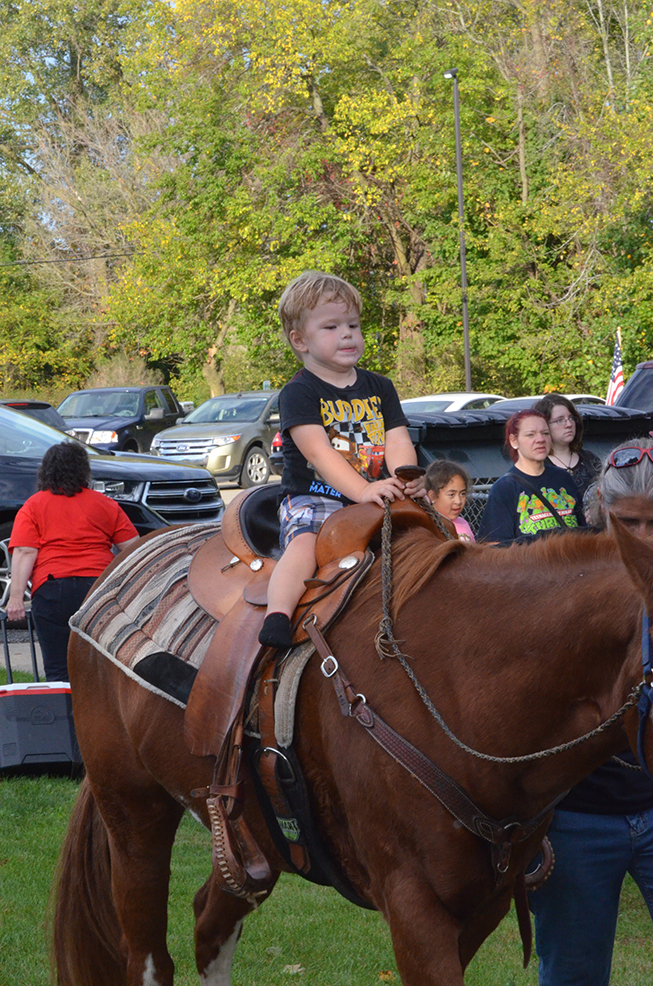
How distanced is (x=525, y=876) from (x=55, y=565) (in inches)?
168

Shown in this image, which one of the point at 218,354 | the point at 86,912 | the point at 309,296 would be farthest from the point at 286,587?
the point at 218,354

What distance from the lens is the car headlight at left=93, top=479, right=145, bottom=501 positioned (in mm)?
9588

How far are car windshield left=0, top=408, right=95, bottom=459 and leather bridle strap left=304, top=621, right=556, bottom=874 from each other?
23.6 feet

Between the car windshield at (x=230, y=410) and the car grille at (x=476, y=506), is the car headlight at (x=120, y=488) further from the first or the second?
the car windshield at (x=230, y=410)

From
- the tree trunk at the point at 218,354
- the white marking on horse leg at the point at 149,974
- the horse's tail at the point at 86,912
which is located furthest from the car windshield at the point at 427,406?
the white marking on horse leg at the point at 149,974

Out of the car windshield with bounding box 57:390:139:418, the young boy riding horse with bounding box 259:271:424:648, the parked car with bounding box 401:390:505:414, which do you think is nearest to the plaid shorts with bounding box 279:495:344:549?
the young boy riding horse with bounding box 259:271:424:648

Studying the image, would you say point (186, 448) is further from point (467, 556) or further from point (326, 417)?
point (467, 556)

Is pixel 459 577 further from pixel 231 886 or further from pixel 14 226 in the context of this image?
pixel 14 226

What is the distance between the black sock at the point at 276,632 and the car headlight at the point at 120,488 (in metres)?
7.24

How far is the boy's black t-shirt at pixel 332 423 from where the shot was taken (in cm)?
290

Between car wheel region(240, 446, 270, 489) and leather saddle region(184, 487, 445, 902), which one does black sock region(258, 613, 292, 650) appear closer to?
Result: leather saddle region(184, 487, 445, 902)

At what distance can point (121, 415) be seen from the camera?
76.6 ft

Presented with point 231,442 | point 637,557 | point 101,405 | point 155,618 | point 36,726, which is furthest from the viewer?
point 101,405

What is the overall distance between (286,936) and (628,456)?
105 inches
